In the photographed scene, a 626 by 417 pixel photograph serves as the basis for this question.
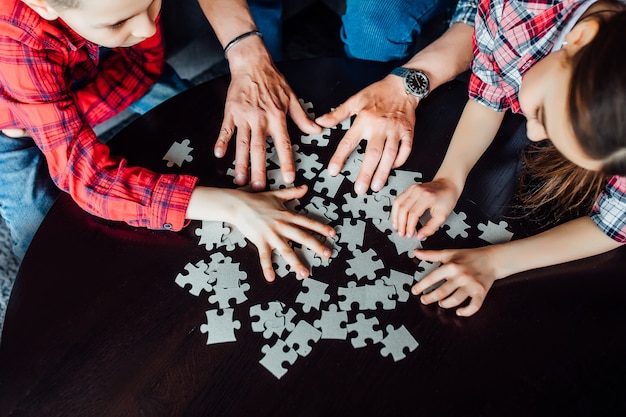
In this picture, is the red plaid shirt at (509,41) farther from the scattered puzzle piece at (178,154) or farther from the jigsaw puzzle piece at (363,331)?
the scattered puzzle piece at (178,154)

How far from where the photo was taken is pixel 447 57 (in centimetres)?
152

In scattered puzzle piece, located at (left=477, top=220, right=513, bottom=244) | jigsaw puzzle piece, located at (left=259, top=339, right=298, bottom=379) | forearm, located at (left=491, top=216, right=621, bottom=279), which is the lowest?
jigsaw puzzle piece, located at (left=259, top=339, right=298, bottom=379)

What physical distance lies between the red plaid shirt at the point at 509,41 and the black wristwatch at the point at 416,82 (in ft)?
0.41

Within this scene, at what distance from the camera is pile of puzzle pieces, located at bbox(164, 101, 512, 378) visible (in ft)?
3.67

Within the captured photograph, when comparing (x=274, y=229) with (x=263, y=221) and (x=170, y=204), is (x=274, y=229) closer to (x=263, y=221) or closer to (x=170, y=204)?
(x=263, y=221)

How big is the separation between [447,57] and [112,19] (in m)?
0.89

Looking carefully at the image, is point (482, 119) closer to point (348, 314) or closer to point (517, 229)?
point (517, 229)

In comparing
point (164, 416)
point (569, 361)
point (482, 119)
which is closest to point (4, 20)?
point (164, 416)

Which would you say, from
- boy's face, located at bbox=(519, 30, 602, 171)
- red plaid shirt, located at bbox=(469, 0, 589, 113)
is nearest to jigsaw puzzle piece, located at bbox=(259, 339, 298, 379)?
boy's face, located at bbox=(519, 30, 602, 171)

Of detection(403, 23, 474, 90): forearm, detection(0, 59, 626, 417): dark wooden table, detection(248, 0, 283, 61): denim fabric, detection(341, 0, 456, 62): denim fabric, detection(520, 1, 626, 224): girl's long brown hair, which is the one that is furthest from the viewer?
detection(248, 0, 283, 61): denim fabric

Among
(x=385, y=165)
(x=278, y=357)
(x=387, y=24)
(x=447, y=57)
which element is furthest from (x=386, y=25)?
(x=278, y=357)

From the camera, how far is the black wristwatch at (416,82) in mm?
1457

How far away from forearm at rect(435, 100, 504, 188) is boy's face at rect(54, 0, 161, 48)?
0.78 metres

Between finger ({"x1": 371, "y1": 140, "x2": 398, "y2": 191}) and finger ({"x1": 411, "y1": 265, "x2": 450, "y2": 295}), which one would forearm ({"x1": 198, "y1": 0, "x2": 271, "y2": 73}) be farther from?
finger ({"x1": 411, "y1": 265, "x2": 450, "y2": 295})
